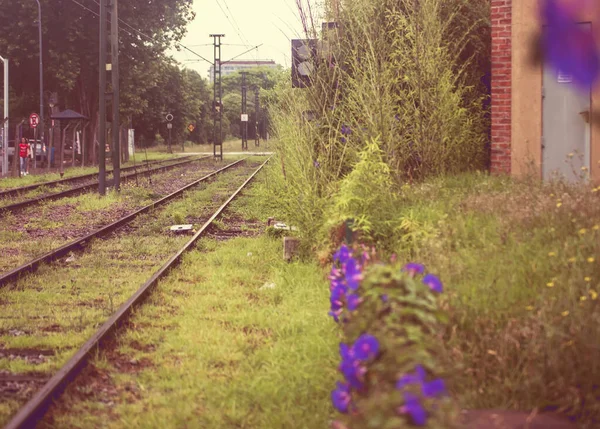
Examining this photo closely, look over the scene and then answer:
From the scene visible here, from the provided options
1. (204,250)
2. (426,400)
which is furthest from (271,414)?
(204,250)

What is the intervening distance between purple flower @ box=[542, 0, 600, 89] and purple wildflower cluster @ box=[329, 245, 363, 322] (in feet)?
6.65

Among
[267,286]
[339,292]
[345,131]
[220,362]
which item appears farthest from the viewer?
[345,131]

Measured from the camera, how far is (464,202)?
7.64 m

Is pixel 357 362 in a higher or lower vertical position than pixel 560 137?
lower

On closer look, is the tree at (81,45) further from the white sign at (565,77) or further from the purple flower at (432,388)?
the white sign at (565,77)

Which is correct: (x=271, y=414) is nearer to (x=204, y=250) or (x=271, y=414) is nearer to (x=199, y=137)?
(x=204, y=250)

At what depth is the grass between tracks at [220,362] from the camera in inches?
171

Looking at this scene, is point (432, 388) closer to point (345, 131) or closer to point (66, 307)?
point (66, 307)

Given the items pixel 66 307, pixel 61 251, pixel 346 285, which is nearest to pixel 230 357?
pixel 346 285

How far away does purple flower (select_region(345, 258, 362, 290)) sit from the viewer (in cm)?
349

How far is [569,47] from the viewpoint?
1.34 m

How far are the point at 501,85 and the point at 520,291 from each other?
6961 millimetres

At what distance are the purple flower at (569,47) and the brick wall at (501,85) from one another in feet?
33.2

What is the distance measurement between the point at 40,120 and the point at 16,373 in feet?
104
